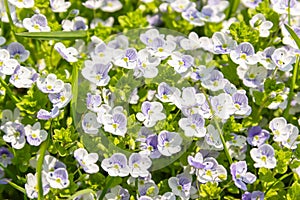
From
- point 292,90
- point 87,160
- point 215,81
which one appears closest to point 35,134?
point 87,160

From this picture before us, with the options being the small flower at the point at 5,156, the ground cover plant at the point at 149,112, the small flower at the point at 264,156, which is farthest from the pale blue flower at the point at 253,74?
the small flower at the point at 5,156

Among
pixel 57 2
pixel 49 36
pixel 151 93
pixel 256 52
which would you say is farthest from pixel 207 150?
pixel 57 2

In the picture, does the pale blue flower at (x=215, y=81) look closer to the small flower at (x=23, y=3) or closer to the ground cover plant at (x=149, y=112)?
the ground cover plant at (x=149, y=112)

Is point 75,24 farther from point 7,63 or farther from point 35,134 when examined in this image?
point 35,134

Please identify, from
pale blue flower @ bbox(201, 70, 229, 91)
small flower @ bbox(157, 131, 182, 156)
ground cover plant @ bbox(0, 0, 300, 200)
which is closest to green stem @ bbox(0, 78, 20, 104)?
ground cover plant @ bbox(0, 0, 300, 200)

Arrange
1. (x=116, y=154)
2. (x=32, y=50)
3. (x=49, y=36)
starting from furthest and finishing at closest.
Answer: (x=32, y=50) → (x=49, y=36) → (x=116, y=154)

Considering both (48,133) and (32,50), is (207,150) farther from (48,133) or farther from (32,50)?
(32,50)

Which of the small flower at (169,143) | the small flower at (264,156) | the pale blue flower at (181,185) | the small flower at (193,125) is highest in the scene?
the small flower at (193,125)
